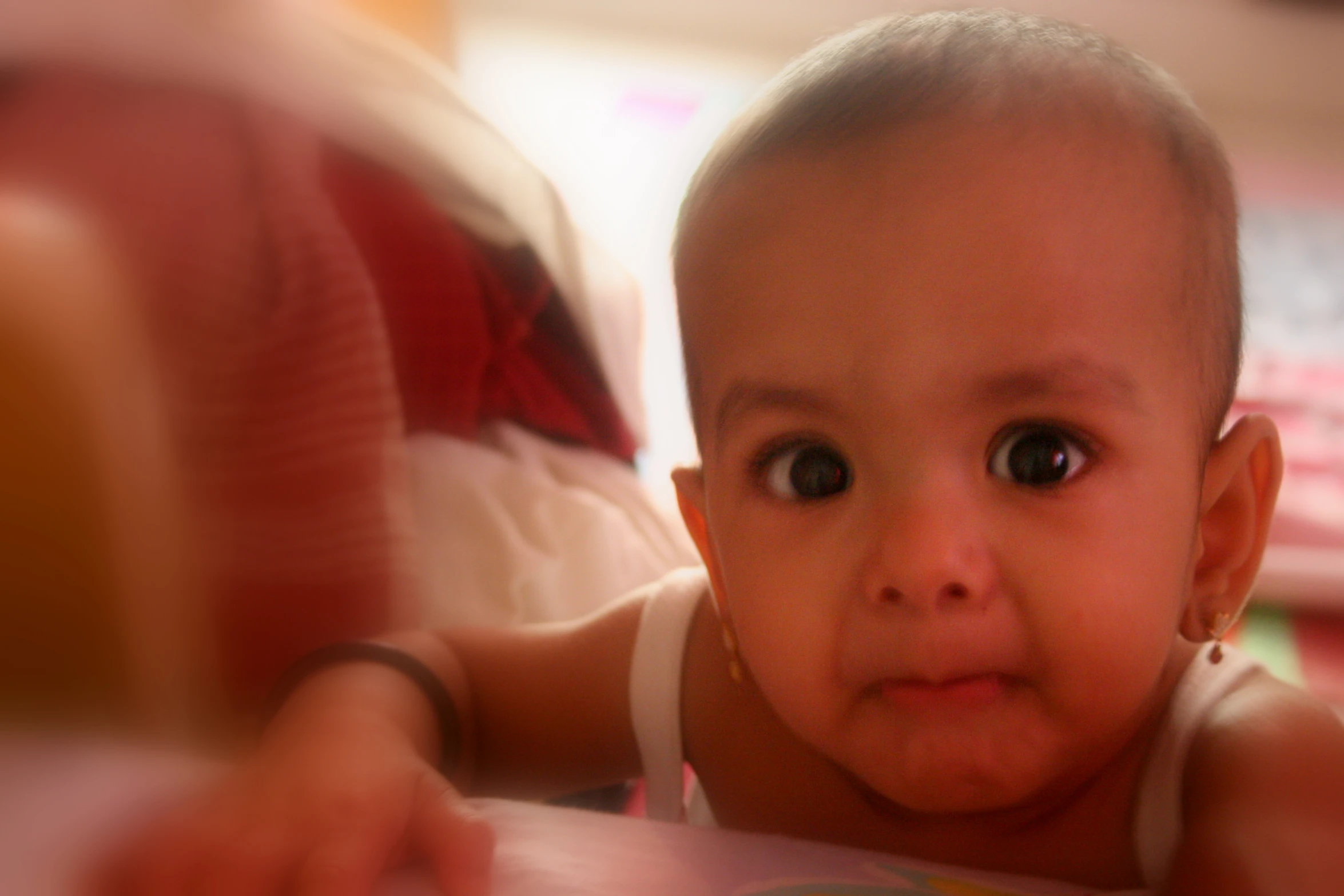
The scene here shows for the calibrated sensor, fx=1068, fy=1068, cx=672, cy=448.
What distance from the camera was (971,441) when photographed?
1.12ft

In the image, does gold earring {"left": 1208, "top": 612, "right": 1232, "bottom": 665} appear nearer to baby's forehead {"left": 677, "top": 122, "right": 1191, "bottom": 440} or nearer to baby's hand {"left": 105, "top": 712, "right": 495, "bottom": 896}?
baby's forehead {"left": 677, "top": 122, "right": 1191, "bottom": 440}

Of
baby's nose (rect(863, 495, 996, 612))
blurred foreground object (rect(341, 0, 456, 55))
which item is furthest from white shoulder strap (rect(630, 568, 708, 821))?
blurred foreground object (rect(341, 0, 456, 55))

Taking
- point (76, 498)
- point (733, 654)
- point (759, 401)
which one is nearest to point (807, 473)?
point (759, 401)

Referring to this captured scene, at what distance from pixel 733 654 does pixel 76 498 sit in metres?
0.27

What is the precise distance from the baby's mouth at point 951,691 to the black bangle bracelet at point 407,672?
198mm

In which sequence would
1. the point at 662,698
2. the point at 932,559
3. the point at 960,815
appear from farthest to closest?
the point at 662,698 → the point at 960,815 → the point at 932,559

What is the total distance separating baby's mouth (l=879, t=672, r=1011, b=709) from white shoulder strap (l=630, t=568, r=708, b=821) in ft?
0.63

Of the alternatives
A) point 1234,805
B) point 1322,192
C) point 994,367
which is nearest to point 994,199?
point 994,367

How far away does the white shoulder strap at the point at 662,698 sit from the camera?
1.73ft

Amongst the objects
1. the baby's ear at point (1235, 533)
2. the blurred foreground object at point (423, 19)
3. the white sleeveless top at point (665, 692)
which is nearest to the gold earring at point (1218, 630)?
the baby's ear at point (1235, 533)

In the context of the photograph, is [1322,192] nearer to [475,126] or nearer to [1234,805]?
[1234,805]

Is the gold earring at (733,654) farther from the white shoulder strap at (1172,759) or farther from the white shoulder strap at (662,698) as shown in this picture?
the white shoulder strap at (1172,759)

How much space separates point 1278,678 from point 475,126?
1.71 ft

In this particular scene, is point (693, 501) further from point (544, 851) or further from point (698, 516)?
point (544, 851)
